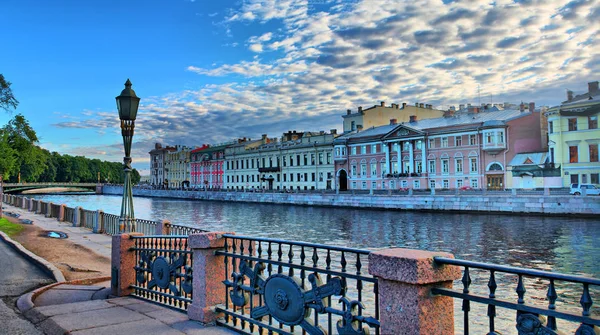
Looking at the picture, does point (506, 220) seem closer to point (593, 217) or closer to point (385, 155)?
point (593, 217)

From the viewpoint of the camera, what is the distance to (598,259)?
1802 cm

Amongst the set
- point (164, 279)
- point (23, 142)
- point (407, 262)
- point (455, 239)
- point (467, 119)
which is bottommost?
point (455, 239)

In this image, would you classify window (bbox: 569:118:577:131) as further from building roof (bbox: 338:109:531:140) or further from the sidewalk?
the sidewalk

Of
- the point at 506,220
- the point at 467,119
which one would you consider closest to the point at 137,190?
the point at 467,119

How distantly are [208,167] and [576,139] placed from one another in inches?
2947

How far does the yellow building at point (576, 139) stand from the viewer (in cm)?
4181

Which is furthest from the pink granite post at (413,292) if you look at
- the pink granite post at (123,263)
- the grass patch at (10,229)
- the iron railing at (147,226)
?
the grass patch at (10,229)

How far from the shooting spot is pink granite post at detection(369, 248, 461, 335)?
124 inches

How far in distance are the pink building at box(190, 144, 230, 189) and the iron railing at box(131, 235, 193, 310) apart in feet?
292

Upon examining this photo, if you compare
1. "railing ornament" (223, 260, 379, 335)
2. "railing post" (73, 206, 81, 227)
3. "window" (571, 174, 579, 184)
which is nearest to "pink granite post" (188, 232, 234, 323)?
"railing ornament" (223, 260, 379, 335)

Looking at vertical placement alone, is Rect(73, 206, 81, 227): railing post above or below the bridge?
below

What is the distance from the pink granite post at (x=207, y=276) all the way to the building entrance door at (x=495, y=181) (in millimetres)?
50457

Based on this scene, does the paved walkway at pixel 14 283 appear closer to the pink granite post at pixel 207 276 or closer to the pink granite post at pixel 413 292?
the pink granite post at pixel 207 276

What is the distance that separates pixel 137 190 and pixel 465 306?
10891cm
